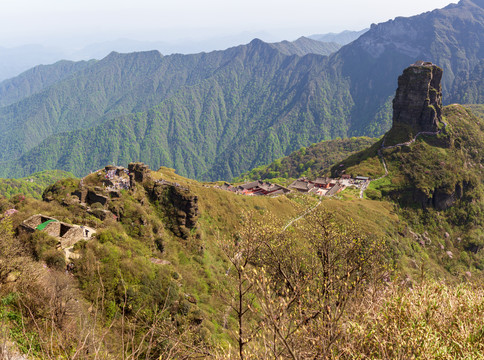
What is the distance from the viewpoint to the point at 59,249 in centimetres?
2783

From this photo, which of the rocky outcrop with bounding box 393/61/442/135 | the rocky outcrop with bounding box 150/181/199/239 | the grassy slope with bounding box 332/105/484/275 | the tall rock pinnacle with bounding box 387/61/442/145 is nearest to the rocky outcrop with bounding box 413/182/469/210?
the grassy slope with bounding box 332/105/484/275

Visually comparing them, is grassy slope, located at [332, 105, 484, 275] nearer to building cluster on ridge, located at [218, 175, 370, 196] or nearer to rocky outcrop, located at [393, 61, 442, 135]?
building cluster on ridge, located at [218, 175, 370, 196]

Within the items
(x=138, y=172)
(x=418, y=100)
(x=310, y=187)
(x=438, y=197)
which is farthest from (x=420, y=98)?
(x=138, y=172)

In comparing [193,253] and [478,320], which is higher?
[478,320]

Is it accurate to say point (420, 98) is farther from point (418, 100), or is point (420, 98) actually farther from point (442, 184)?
point (442, 184)

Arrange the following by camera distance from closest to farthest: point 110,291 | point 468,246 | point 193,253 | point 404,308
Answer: point 404,308 < point 110,291 < point 193,253 < point 468,246

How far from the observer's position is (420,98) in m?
109

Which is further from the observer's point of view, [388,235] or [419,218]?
[419,218]

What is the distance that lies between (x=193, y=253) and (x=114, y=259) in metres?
19.8

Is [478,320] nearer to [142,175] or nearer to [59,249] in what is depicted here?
[59,249]

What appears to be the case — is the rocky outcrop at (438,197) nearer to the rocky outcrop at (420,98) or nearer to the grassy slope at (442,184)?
the grassy slope at (442,184)

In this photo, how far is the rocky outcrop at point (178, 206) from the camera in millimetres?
50469

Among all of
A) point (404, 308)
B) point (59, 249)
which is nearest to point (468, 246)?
point (404, 308)

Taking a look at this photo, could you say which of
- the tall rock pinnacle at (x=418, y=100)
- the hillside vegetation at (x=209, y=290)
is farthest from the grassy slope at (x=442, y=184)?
the hillside vegetation at (x=209, y=290)
